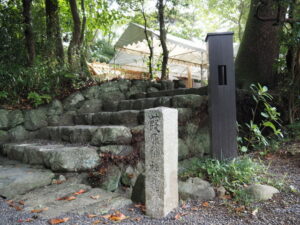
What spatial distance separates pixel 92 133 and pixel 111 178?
694 mm

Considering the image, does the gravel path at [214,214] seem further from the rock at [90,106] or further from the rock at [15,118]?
the rock at [90,106]

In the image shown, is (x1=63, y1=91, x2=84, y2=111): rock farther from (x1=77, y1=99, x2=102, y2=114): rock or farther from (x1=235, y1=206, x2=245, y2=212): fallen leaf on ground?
(x1=235, y1=206, x2=245, y2=212): fallen leaf on ground

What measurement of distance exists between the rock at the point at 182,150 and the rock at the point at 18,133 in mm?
2562

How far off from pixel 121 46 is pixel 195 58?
352 centimetres

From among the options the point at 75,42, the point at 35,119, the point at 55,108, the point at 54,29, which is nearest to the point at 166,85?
the point at 75,42

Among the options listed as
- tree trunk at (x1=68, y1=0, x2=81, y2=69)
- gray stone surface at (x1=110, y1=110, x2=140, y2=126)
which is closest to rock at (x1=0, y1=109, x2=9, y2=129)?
tree trunk at (x1=68, y1=0, x2=81, y2=69)

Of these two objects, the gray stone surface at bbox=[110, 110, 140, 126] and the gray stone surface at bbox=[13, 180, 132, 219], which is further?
the gray stone surface at bbox=[110, 110, 140, 126]

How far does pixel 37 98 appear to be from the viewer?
4.06 metres

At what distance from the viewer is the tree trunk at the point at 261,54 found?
4891 millimetres

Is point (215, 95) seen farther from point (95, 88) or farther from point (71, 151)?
point (95, 88)

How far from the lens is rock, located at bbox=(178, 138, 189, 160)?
3.33 metres

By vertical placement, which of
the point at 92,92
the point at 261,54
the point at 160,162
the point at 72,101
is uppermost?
the point at 261,54

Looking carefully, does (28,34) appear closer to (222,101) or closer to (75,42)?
(75,42)

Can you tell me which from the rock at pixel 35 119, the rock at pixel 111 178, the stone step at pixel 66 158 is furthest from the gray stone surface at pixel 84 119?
the rock at pixel 111 178
